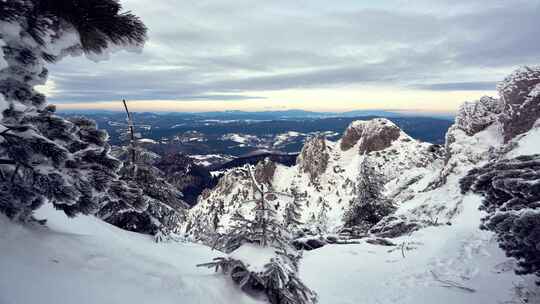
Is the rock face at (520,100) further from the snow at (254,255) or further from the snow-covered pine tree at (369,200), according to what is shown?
the snow at (254,255)

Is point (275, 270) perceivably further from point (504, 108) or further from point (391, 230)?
point (504, 108)

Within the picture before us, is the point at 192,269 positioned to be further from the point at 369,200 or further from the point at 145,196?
the point at 369,200

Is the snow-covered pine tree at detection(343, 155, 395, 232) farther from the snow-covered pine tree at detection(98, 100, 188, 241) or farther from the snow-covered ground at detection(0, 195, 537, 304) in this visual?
the snow-covered pine tree at detection(98, 100, 188, 241)

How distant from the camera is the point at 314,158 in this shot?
362 ft

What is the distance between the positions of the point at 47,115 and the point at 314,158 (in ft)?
351

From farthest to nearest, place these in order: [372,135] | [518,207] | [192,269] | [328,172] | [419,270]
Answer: [328,172], [372,135], [419,270], [518,207], [192,269]

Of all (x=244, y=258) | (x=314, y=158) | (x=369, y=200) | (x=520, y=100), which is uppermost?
(x=520, y=100)

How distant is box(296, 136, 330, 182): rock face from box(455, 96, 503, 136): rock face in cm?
6346

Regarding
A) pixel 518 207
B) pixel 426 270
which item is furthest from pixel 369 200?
pixel 518 207

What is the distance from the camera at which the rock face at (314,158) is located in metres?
107

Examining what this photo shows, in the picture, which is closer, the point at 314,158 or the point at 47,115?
the point at 47,115

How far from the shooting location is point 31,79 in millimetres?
4773

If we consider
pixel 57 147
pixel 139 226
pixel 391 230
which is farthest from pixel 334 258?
pixel 57 147

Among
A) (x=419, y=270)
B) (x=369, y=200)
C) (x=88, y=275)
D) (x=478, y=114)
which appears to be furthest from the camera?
(x=478, y=114)
